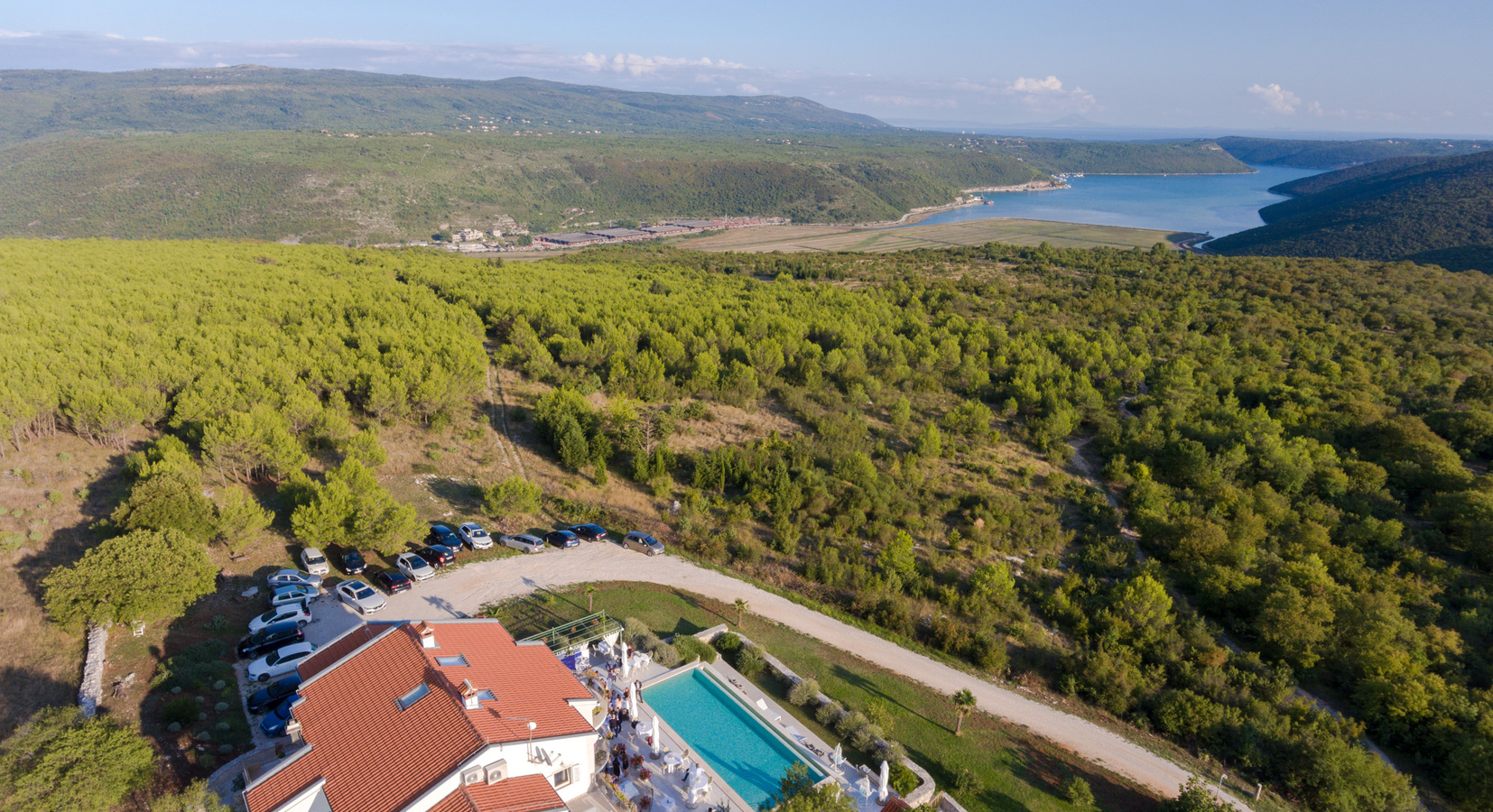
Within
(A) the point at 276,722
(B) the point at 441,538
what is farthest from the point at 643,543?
(A) the point at 276,722

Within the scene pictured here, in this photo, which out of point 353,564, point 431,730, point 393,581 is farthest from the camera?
point 353,564

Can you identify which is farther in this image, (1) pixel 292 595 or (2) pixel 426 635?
(1) pixel 292 595

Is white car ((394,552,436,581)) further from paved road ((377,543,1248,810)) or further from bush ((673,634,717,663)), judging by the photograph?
bush ((673,634,717,663))

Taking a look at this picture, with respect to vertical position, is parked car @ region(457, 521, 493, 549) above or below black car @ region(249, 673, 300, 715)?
below

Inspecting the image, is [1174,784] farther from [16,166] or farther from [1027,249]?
[16,166]

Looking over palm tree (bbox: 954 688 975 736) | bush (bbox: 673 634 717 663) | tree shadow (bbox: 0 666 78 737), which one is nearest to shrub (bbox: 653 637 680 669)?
bush (bbox: 673 634 717 663)

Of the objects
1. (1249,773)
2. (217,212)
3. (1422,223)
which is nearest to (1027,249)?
(1422,223)

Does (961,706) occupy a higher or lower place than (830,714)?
higher

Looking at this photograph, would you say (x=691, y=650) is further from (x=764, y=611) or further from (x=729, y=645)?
(x=764, y=611)
